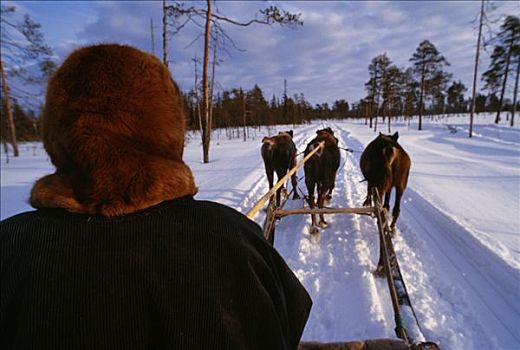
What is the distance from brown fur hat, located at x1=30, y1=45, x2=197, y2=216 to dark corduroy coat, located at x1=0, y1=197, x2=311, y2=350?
60mm

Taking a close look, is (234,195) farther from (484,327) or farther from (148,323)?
(148,323)

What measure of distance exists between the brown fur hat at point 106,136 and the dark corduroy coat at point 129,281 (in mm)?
60

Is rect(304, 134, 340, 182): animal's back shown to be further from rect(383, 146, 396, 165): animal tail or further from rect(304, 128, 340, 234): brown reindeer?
rect(383, 146, 396, 165): animal tail

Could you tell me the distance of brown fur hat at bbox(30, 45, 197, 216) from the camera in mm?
895

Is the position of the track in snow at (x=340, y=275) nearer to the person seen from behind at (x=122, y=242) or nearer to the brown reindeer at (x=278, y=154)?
the brown reindeer at (x=278, y=154)

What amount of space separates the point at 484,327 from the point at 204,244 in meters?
3.27

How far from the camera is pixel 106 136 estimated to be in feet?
2.99

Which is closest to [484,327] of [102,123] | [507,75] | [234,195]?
[102,123]

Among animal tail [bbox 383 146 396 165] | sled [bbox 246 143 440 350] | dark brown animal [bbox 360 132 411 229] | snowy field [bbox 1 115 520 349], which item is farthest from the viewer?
dark brown animal [bbox 360 132 411 229]

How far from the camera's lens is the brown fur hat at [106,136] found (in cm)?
89

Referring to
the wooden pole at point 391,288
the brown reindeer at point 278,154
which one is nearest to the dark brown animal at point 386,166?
the wooden pole at point 391,288

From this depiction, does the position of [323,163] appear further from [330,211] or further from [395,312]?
[395,312]

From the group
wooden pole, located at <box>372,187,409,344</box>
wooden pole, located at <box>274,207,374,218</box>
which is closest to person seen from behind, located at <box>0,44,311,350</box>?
wooden pole, located at <box>372,187,409,344</box>

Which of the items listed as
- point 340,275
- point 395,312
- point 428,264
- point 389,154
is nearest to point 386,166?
point 389,154
